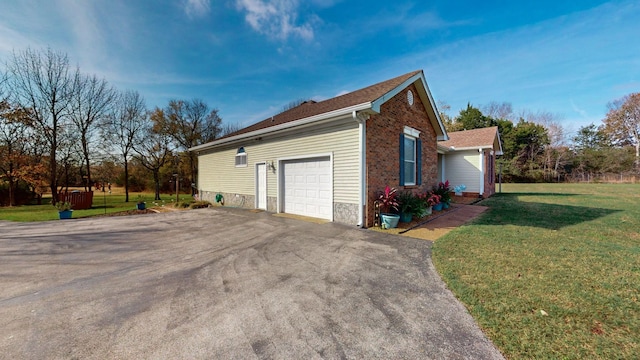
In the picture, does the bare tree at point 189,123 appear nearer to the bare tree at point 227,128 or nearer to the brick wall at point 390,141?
the bare tree at point 227,128

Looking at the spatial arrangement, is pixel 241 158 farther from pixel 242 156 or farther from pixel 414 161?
pixel 414 161

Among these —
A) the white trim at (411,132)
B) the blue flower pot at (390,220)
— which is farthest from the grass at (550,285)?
the white trim at (411,132)

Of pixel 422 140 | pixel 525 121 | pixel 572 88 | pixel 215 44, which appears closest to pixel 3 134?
pixel 215 44

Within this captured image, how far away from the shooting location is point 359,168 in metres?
6.78

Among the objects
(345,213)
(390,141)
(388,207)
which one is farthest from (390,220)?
(390,141)

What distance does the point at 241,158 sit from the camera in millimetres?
11578

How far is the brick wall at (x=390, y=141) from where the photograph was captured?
6977mm

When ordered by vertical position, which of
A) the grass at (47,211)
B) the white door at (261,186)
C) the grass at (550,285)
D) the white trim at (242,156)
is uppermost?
the white trim at (242,156)

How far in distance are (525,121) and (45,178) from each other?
2179 inches

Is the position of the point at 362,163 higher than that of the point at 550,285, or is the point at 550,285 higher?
the point at 362,163

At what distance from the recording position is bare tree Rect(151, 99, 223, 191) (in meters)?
23.1

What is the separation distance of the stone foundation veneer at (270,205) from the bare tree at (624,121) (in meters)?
45.7

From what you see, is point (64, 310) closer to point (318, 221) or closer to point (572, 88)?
point (318, 221)

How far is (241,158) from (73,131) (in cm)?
1665
